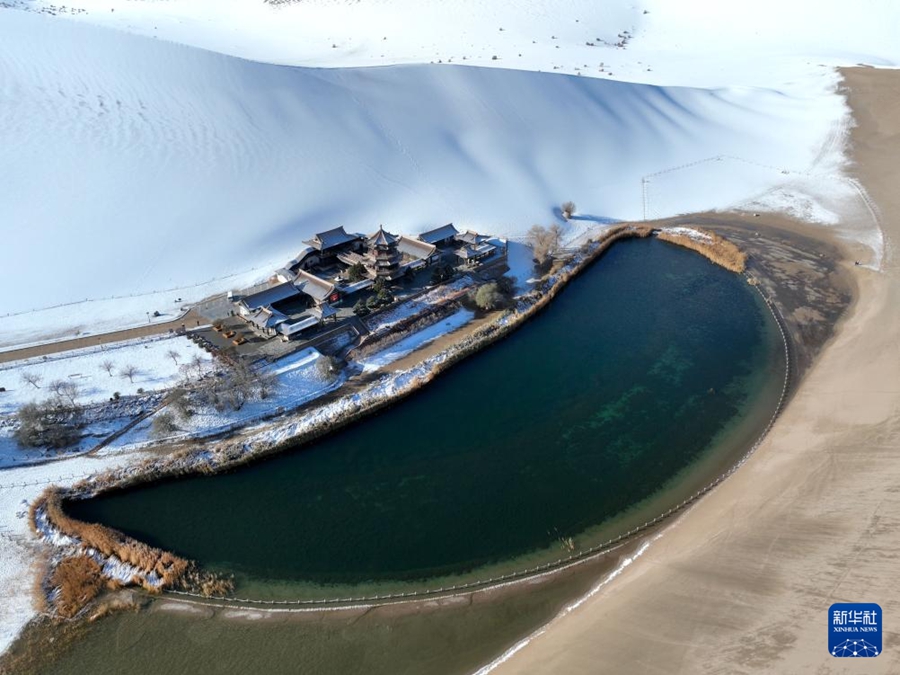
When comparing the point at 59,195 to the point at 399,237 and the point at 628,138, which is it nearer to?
the point at 399,237

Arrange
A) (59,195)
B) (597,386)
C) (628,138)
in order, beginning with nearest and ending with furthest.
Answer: (597,386)
(59,195)
(628,138)

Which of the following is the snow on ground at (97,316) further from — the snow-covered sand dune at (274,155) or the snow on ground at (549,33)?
the snow on ground at (549,33)

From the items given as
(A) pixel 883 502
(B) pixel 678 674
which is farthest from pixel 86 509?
(A) pixel 883 502

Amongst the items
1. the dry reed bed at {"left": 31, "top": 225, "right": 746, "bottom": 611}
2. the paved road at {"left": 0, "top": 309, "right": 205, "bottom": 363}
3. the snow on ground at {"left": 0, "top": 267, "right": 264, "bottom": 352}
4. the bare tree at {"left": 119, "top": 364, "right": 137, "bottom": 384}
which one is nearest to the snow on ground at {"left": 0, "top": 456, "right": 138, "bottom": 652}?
the dry reed bed at {"left": 31, "top": 225, "right": 746, "bottom": 611}

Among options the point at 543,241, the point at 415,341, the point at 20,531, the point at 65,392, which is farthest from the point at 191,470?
the point at 543,241

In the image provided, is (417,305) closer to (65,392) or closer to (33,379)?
(65,392)

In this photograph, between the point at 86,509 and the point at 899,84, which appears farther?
the point at 899,84

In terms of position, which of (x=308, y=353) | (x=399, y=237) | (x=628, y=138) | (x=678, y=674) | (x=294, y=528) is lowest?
(x=678, y=674)
